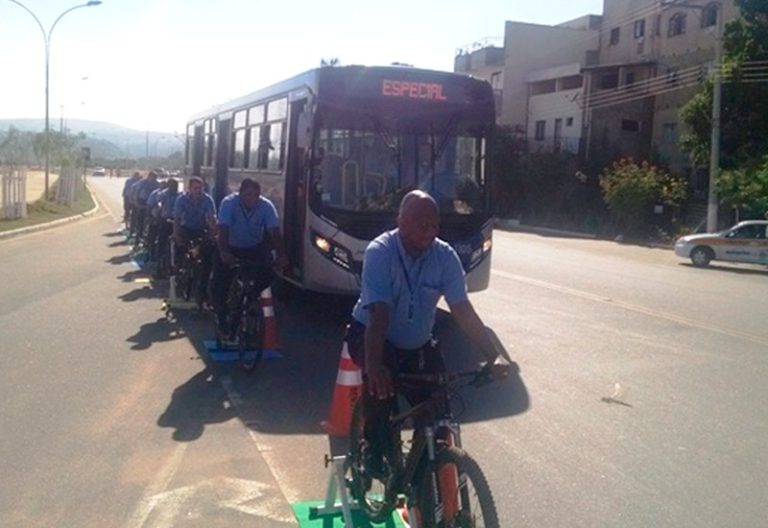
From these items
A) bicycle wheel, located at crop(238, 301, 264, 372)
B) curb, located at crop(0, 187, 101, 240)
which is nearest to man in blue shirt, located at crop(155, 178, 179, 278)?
bicycle wheel, located at crop(238, 301, 264, 372)

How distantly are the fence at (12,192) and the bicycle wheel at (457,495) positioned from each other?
31.1 meters

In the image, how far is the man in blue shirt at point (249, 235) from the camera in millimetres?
9930

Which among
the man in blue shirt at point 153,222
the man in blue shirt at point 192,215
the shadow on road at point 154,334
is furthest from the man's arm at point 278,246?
the man in blue shirt at point 153,222

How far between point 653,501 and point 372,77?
752cm

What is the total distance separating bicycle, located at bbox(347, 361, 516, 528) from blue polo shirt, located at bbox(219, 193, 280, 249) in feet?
17.7

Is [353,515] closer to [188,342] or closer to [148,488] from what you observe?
[148,488]

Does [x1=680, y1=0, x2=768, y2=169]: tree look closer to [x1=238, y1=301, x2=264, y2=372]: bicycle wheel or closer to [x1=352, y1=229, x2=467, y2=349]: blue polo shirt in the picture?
[x1=238, y1=301, x2=264, y2=372]: bicycle wheel

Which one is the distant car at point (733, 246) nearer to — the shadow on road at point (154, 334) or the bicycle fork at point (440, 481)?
the shadow on road at point (154, 334)

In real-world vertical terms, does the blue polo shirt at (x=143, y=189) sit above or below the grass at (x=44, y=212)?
above

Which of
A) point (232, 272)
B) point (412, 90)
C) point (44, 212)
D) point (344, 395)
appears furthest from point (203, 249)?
point (44, 212)

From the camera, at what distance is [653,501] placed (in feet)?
19.7

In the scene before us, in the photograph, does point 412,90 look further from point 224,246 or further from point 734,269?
point 734,269

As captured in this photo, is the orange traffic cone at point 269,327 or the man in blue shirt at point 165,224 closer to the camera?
the orange traffic cone at point 269,327

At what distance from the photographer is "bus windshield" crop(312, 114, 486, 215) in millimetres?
12055
